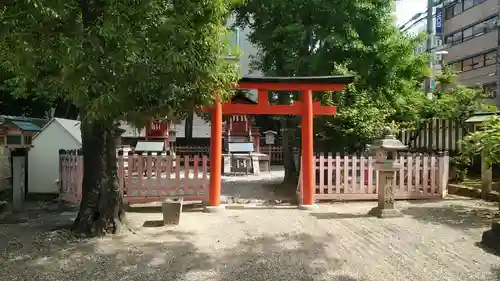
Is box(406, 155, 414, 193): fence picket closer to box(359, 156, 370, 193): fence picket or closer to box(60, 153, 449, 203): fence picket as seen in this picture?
box(60, 153, 449, 203): fence picket

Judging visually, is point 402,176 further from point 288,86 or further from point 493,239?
point 493,239

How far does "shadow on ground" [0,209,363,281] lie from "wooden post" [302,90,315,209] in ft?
9.69

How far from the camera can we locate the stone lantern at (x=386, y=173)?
8.91 meters

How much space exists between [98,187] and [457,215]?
730 centimetres

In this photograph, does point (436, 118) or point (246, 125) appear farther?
point (246, 125)

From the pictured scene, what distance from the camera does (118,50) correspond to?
5359 millimetres

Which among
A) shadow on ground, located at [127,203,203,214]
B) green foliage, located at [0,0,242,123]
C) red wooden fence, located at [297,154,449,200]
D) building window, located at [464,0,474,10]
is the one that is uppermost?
building window, located at [464,0,474,10]

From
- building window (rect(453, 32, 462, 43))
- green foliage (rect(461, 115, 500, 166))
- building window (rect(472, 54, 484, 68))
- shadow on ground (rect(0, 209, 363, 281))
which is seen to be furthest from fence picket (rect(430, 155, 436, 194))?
building window (rect(453, 32, 462, 43))

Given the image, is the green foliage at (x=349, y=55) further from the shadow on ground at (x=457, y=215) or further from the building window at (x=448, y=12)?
the building window at (x=448, y=12)

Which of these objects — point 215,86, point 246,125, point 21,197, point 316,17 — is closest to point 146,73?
point 215,86

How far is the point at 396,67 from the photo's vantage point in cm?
1320

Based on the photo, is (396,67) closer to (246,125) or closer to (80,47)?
(80,47)

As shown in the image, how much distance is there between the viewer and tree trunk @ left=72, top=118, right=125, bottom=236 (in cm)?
727

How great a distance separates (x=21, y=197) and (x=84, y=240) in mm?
4088
